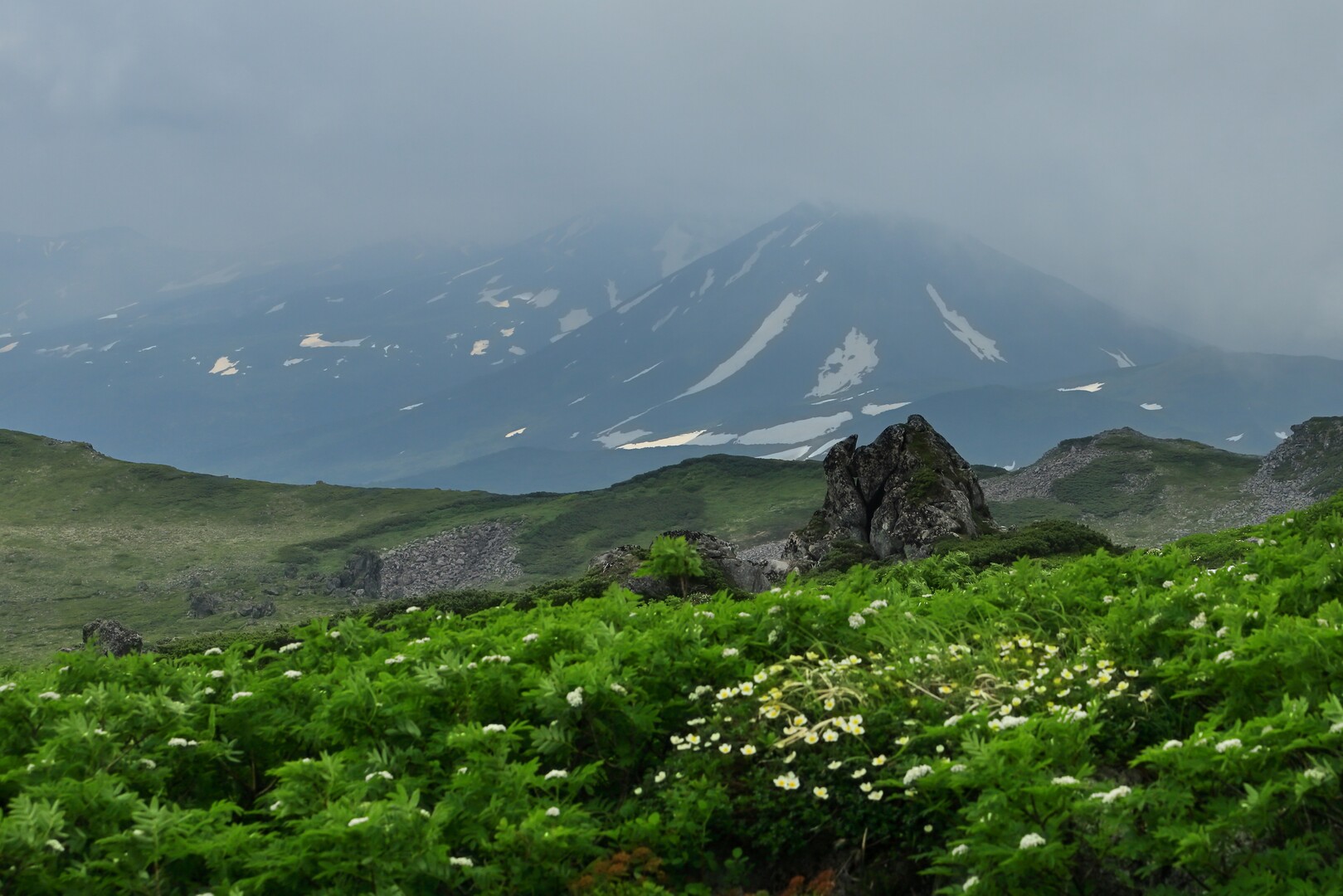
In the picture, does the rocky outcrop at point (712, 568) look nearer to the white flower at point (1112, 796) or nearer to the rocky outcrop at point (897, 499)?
the rocky outcrop at point (897, 499)

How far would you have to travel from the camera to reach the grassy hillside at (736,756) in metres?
4.61

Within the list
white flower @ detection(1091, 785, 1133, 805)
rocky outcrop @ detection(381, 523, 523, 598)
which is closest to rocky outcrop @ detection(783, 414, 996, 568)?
white flower @ detection(1091, 785, 1133, 805)

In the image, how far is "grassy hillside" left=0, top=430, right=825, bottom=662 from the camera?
5138 cm

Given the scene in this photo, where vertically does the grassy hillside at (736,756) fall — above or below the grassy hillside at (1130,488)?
above

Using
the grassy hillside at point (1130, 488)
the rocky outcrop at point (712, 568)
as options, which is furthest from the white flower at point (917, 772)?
the grassy hillside at point (1130, 488)

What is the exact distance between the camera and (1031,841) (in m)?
4.25

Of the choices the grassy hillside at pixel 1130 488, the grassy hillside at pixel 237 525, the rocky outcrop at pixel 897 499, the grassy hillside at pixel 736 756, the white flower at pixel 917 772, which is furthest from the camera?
the grassy hillside at pixel 1130 488

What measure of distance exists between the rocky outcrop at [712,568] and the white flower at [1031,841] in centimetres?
1947

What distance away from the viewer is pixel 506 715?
665cm

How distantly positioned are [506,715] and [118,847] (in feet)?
7.85

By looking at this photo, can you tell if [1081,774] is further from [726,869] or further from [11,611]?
[11,611]

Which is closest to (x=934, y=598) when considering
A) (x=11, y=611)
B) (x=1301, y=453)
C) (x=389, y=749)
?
(x=389, y=749)

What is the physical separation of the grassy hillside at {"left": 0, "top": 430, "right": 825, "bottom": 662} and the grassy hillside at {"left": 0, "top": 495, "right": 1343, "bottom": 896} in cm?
3713

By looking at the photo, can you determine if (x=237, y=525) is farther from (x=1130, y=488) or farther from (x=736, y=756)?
(x=736, y=756)
